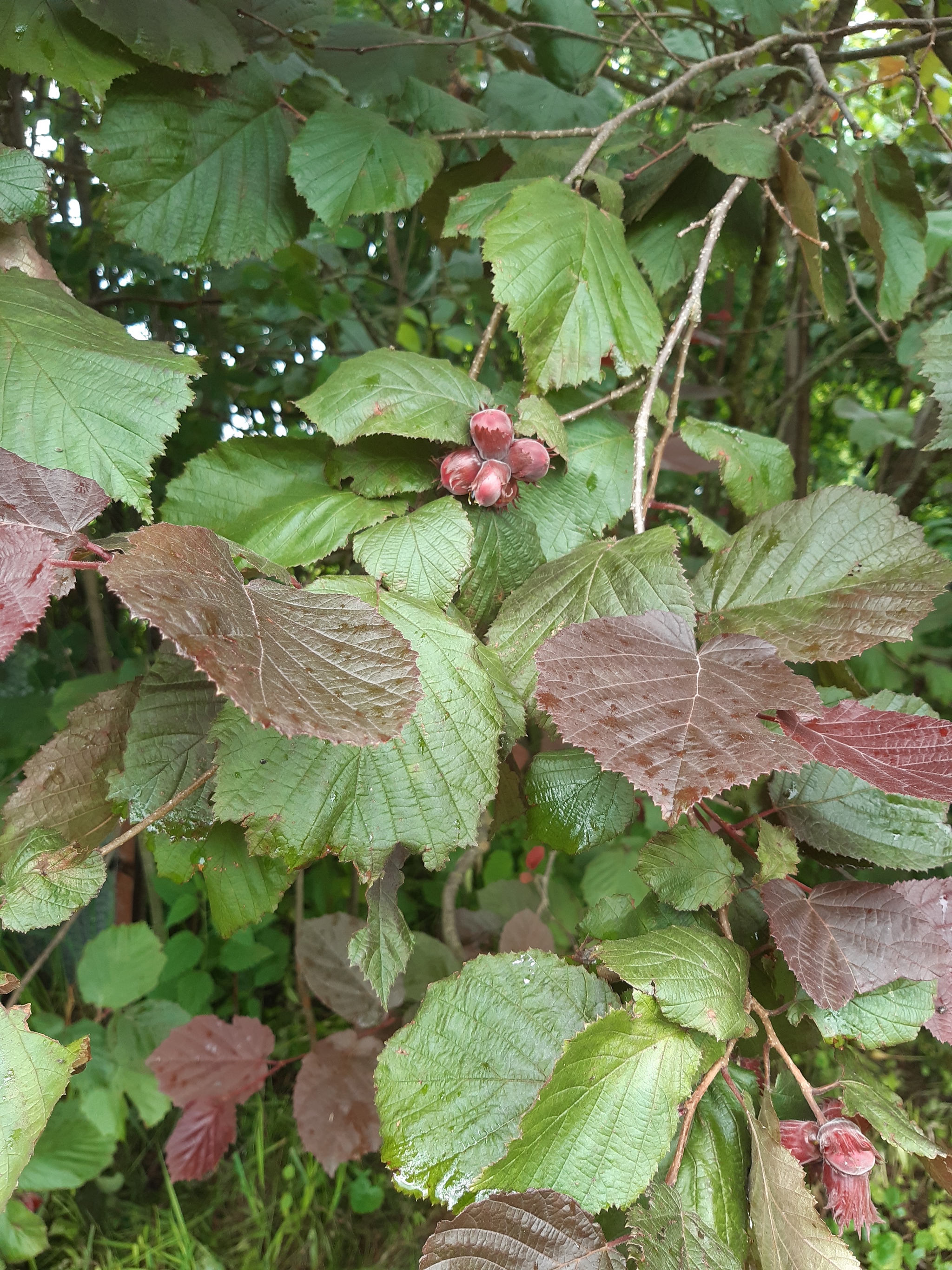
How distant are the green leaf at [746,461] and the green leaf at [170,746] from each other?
0.54 meters

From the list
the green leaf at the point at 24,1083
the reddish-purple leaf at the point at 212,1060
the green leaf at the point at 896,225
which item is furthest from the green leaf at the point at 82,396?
the reddish-purple leaf at the point at 212,1060

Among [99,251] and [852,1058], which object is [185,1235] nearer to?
[852,1058]

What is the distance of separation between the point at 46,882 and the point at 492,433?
19.1 inches

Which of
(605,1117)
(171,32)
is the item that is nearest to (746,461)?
(605,1117)

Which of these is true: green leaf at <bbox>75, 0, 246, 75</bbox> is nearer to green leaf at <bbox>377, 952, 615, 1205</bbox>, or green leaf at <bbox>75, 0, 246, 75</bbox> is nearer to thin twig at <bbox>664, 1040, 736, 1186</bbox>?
green leaf at <bbox>377, 952, 615, 1205</bbox>

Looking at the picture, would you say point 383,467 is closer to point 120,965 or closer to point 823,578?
point 823,578

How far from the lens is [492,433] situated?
2.13ft

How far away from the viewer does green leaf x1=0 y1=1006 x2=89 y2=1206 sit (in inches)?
20.2

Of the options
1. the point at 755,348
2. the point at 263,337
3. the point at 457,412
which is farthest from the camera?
the point at 755,348

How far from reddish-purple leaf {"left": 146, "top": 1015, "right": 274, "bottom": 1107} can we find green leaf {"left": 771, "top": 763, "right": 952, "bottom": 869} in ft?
4.27

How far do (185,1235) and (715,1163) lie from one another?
1.55 meters

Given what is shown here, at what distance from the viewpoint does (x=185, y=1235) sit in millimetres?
1627

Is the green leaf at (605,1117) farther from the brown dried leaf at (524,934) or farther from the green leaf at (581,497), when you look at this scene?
the brown dried leaf at (524,934)

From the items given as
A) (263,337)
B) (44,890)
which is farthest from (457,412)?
(263,337)
